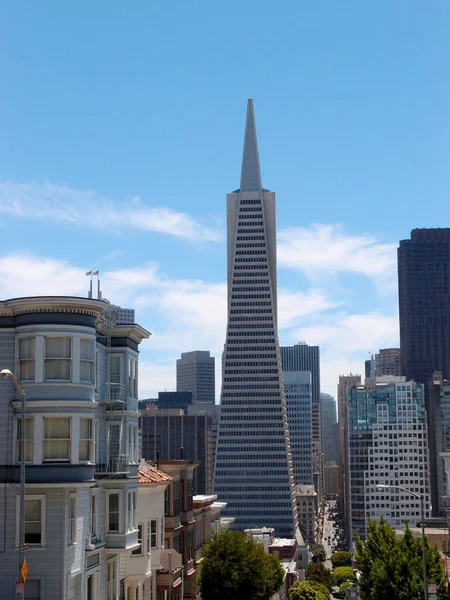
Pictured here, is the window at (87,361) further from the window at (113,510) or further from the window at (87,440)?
the window at (113,510)

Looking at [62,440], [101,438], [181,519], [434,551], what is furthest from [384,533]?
[62,440]

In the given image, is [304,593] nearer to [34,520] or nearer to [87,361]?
[87,361]

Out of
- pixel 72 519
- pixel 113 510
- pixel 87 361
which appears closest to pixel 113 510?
pixel 113 510

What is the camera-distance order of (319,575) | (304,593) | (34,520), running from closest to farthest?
(34,520) → (304,593) → (319,575)

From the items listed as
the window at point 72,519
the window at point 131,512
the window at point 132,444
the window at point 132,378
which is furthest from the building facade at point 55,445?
the window at point 132,378

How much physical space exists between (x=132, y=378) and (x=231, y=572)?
22983mm

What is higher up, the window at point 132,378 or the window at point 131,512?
the window at point 132,378

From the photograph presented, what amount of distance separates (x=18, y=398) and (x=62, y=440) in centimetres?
259

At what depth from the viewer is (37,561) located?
122 ft

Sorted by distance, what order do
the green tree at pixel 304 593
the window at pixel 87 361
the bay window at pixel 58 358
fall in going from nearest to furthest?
1. the bay window at pixel 58 358
2. the window at pixel 87 361
3. the green tree at pixel 304 593

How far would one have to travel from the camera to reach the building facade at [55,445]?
37469 mm

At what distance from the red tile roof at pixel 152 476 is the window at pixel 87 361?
44.9 ft

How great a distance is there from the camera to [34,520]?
124 ft

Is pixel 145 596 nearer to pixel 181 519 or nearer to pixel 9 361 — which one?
pixel 181 519
